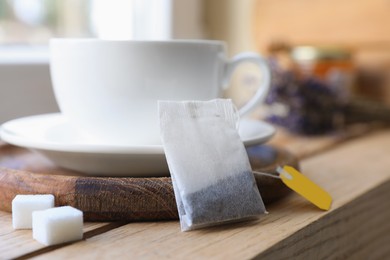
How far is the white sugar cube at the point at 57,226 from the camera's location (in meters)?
0.41

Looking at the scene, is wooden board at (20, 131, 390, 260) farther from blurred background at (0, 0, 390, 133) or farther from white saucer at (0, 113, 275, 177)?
blurred background at (0, 0, 390, 133)

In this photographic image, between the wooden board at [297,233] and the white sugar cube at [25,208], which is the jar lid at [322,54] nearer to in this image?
the wooden board at [297,233]

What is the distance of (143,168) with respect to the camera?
0.53 m

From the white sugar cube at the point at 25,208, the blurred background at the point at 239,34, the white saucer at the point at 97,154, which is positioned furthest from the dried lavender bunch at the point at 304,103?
the white sugar cube at the point at 25,208

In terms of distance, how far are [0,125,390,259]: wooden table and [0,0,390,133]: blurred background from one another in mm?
371

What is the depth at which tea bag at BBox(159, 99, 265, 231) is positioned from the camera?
0.45 m

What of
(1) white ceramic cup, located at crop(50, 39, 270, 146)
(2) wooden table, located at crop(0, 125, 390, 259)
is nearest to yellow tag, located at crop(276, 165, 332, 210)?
(2) wooden table, located at crop(0, 125, 390, 259)

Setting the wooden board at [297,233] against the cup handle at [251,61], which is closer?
the wooden board at [297,233]

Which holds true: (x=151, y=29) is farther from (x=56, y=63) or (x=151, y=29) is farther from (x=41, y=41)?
(x=56, y=63)

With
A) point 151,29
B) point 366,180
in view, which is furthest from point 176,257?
point 151,29

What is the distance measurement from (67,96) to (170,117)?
142mm

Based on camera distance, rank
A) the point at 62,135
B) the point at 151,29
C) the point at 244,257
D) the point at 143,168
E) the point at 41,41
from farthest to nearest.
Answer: the point at 151,29 < the point at 41,41 < the point at 62,135 < the point at 143,168 < the point at 244,257

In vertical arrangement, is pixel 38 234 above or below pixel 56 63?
below

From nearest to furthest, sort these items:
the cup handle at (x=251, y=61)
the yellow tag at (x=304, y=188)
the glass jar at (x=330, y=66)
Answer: the yellow tag at (x=304, y=188), the cup handle at (x=251, y=61), the glass jar at (x=330, y=66)
